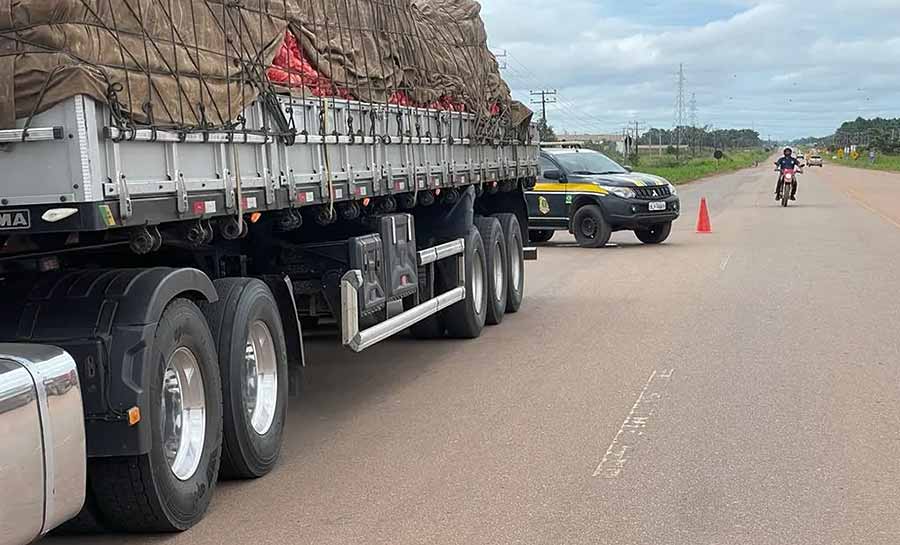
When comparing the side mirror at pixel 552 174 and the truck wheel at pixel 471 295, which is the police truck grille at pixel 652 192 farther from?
the truck wheel at pixel 471 295

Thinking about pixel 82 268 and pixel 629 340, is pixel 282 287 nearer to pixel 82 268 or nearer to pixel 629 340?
pixel 82 268

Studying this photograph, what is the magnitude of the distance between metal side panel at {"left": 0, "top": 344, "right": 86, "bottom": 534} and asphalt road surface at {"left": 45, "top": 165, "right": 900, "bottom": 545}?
92 cm

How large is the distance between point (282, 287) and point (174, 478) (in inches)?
81.7

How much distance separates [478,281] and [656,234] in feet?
35.9

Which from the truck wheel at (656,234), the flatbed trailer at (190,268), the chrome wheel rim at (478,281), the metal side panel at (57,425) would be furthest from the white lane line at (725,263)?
the metal side panel at (57,425)

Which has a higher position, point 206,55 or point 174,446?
point 206,55

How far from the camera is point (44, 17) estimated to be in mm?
4730

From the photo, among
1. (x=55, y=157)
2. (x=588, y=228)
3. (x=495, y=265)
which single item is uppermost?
(x=55, y=157)

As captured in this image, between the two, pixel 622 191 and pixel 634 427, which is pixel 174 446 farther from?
pixel 622 191

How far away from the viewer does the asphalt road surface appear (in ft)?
18.3

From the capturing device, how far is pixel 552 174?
71.2 ft

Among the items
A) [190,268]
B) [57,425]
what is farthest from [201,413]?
[57,425]

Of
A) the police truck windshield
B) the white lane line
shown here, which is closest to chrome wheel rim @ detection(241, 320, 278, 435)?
the white lane line

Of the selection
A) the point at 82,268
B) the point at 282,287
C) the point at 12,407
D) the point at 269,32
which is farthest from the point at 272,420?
the point at 12,407
